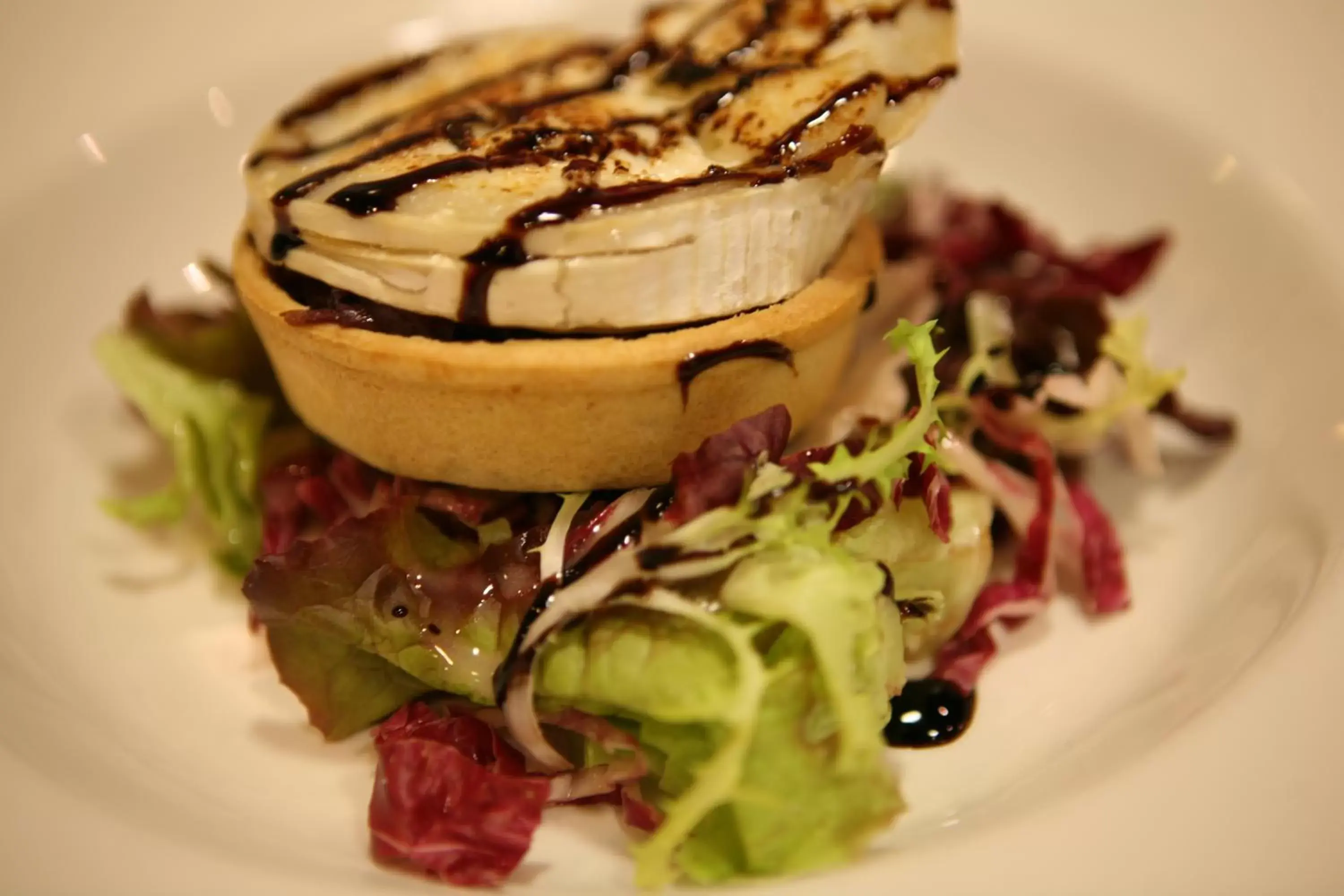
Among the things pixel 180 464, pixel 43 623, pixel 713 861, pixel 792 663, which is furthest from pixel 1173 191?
pixel 43 623

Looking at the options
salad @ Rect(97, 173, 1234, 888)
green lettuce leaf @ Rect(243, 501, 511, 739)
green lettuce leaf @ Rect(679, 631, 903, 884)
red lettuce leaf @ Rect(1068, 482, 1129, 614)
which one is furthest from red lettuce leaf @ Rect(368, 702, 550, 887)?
red lettuce leaf @ Rect(1068, 482, 1129, 614)

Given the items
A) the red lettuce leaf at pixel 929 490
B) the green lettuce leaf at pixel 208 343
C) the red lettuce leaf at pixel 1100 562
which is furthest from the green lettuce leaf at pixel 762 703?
the green lettuce leaf at pixel 208 343

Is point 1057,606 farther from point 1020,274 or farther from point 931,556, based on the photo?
point 1020,274

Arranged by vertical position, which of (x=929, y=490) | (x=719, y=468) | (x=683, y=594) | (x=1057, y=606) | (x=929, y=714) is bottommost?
(x=1057, y=606)

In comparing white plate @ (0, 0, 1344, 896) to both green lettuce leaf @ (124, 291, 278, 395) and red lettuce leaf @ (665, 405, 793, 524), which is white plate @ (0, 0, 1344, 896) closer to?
green lettuce leaf @ (124, 291, 278, 395)

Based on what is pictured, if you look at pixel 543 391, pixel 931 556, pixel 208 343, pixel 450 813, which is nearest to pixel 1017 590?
pixel 931 556
